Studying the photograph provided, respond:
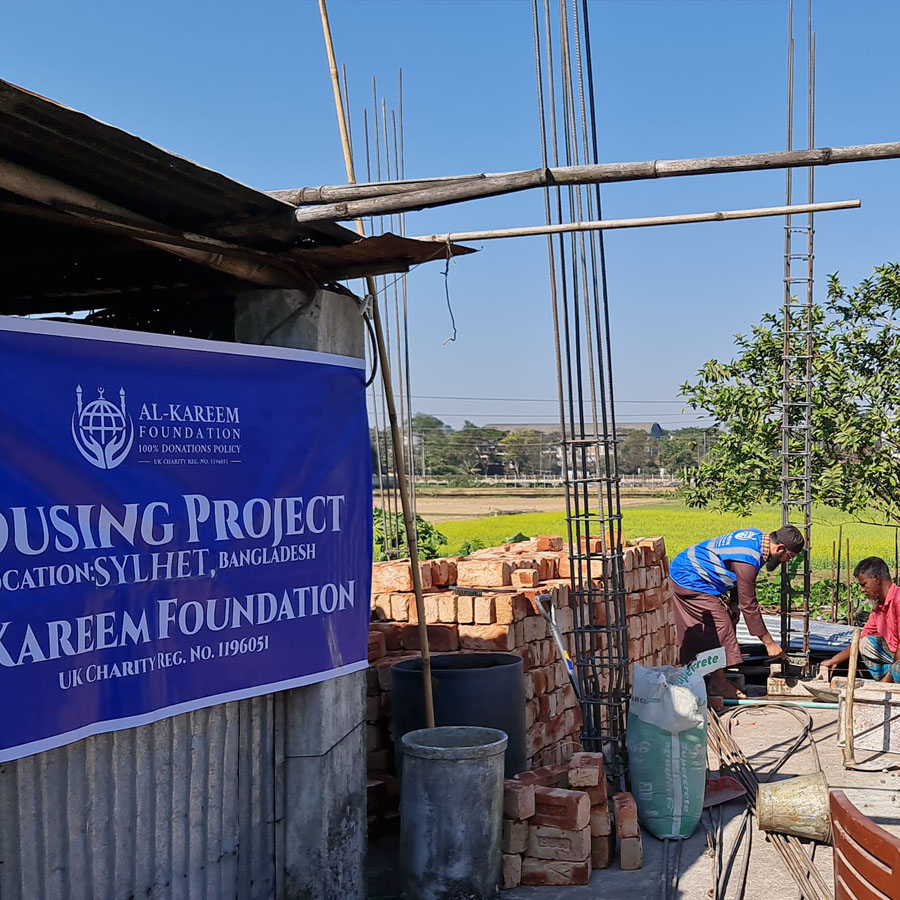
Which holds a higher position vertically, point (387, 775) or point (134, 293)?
point (134, 293)

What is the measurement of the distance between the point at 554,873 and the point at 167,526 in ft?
9.03

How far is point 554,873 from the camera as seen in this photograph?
18.5 ft

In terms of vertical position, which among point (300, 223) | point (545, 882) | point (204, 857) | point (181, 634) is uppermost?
point (300, 223)

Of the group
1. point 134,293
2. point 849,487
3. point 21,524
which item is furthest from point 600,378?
point 849,487

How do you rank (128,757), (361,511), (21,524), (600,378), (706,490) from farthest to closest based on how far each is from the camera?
1. (706,490)
2. (600,378)
3. (361,511)
4. (128,757)
5. (21,524)

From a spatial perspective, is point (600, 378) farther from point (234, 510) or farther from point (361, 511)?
point (234, 510)

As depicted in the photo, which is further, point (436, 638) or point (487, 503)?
point (487, 503)

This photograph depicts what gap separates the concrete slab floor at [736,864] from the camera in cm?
555

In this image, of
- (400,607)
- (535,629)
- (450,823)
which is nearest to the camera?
(450,823)

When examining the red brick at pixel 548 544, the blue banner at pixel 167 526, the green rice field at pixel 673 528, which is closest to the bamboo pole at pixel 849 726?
the red brick at pixel 548 544

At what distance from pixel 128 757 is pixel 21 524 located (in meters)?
1.09

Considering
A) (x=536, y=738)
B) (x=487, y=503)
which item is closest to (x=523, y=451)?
(x=487, y=503)

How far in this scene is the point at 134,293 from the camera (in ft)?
18.4

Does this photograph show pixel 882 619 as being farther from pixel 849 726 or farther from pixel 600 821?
pixel 600 821
